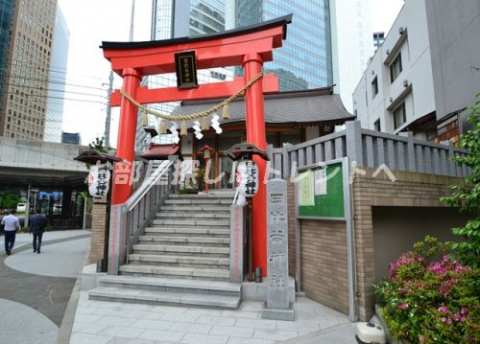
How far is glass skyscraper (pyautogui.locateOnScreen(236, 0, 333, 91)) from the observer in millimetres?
68875

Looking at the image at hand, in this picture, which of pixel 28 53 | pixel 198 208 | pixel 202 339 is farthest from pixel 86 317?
pixel 28 53

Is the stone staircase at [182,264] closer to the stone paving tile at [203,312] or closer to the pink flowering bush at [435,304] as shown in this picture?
the stone paving tile at [203,312]

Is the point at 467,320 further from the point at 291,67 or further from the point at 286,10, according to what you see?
the point at 286,10

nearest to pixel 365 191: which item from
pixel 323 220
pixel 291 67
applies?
pixel 323 220

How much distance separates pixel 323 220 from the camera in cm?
612

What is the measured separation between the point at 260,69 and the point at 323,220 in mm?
4767

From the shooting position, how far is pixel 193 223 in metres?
8.34

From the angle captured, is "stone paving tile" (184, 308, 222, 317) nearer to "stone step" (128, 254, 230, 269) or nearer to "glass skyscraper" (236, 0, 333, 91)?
"stone step" (128, 254, 230, 269)

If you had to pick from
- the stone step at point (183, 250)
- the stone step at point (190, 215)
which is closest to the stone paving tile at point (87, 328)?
the stone step at point (183, 250)

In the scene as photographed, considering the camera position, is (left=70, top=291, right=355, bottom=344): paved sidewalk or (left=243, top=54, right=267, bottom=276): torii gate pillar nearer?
(left=70, top=291, right=355, bottom=344): paved sidewalk

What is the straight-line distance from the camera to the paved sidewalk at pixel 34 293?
4805 millimetres

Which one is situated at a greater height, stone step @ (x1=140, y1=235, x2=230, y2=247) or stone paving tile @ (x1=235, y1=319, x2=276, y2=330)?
stone step @ (x1=140, y1=235, x2=230, y2=247)

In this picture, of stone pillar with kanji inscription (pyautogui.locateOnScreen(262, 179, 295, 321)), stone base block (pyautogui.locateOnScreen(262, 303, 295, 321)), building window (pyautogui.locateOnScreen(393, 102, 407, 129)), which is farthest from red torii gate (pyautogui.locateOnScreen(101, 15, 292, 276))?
building window (pyautogui.locateOnScreen(393, 102, 407, 129))

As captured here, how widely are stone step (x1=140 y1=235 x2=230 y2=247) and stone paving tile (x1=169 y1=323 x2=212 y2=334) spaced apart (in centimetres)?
257
